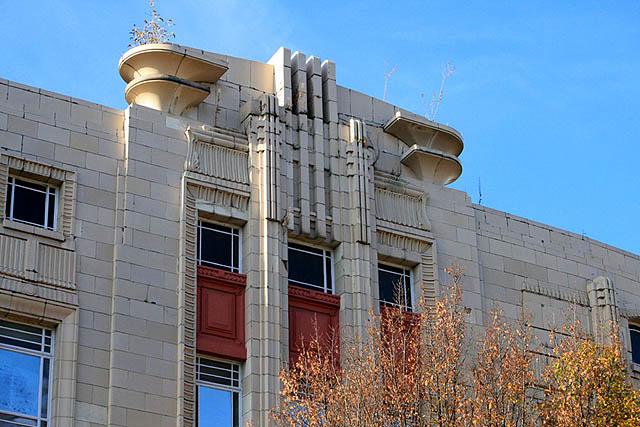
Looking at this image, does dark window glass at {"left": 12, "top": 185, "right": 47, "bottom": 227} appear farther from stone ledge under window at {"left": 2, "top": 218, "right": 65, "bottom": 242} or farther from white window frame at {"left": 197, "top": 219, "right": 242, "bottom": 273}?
white window frame at {"left": 197, "top": 219, "right": 242, "bottom": 273}

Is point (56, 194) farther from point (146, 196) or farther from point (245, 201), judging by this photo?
point (245, 201)

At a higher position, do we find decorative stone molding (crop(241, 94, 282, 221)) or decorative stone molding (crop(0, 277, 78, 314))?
decorative stone molding (crop(241, 94, 282, 221))

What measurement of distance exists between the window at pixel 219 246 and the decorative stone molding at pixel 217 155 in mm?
1291

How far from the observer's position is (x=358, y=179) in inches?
1527

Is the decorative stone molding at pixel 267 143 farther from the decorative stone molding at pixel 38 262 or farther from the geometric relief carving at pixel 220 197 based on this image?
the decorative stone molding at pixel 38 262

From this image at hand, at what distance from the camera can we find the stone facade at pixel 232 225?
109 ft

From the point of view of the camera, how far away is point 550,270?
138 feet

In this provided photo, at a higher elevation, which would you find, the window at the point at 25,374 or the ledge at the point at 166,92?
the ledge at the point at 166,92

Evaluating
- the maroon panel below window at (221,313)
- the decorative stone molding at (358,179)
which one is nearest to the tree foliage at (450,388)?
the maroon panel below window at (221,313)

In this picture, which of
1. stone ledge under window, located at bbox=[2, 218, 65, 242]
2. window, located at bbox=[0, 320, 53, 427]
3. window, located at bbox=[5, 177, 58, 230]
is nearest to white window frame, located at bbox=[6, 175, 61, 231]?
window, located at bbox=[5, 177, 58, 230]

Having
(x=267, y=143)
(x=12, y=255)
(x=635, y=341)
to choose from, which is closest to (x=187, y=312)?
(x=12, y=255)

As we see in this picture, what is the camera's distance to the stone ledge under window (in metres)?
33.5

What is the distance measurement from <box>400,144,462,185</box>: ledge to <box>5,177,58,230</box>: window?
10534 millimetres

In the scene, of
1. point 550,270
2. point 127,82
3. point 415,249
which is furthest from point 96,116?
point 550,270
